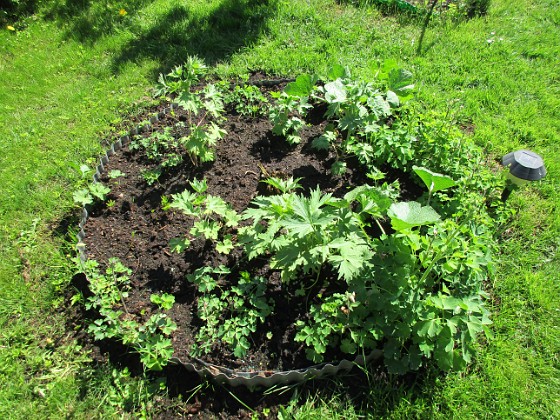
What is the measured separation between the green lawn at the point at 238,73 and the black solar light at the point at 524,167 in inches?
23.1

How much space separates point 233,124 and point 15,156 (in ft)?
7.53

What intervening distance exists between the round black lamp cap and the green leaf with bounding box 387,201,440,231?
44.6 inches

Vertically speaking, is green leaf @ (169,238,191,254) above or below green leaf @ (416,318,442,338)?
below

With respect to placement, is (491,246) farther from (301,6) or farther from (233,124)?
(301,6)

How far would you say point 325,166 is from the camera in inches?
139

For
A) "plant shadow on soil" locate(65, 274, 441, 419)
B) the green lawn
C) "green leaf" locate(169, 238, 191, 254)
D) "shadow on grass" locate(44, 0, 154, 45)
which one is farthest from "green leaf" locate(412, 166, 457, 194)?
"shadow on grass" locate(44, 0, 154, 45)

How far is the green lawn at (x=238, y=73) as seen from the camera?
2.57 m

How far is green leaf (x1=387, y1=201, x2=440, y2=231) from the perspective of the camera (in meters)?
2.21

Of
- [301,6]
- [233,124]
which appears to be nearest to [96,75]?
[233,124]

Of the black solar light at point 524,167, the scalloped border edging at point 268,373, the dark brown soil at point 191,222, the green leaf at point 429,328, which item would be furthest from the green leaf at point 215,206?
the black solar light at point 524,167

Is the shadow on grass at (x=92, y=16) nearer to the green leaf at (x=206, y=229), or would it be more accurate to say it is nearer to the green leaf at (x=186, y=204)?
the green leaf at (x=186, y=204)

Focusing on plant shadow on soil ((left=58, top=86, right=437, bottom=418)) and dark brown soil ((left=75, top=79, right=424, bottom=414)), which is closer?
plant shadow on soil ((left=58, top=86, right=437, bottom=418))

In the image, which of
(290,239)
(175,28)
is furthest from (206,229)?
(175,28)

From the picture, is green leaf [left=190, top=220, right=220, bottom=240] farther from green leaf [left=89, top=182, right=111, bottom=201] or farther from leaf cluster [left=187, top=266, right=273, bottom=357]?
green leaf [left=89, top=182, right=111, bottom=201]
